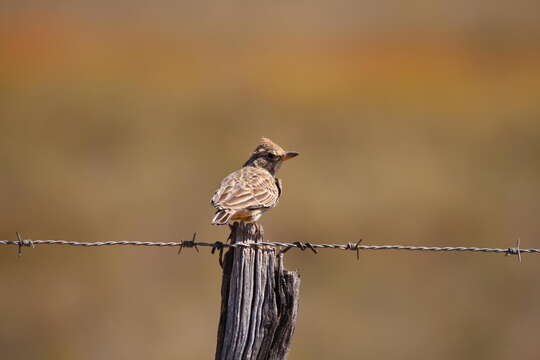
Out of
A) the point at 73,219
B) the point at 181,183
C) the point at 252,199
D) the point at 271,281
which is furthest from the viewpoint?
the point at 181,183

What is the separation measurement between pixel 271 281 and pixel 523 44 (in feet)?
91.3

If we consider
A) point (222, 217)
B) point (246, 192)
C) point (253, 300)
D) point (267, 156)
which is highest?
point (267, 156)

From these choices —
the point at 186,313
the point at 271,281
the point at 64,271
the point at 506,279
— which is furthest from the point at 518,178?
the point at 271,281

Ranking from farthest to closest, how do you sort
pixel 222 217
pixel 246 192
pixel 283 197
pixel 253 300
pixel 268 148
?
pixel 283 197 → pixel 268 148 → pixel 246 192 → pixel 222 217 → pixel 253 300

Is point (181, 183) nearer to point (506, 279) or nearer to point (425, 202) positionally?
point (425, 202)

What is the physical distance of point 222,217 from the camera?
23.7ft

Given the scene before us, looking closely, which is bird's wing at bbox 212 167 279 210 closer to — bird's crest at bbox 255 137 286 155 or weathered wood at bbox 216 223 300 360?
bird's crest at bbox 255 137 286 155

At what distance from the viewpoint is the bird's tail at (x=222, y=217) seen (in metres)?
7.01

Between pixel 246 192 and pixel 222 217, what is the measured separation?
866 millimetres

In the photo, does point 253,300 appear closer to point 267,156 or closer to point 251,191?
point 251,191

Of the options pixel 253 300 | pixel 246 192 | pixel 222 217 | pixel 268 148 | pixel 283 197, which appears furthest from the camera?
pixel 283 197

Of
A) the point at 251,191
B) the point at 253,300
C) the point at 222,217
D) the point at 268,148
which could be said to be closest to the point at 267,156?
the point at 268,148

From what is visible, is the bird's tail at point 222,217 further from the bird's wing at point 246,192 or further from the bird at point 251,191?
the bird's wing at point 246,192

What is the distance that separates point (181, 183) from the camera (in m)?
18.0
